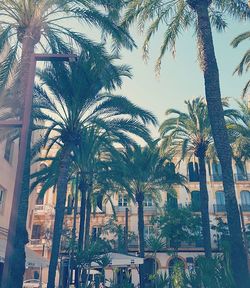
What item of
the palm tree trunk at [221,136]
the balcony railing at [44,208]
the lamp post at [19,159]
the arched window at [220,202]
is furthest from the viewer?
the balcony railing at [44,208]

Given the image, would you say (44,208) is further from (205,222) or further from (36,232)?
(205,222)

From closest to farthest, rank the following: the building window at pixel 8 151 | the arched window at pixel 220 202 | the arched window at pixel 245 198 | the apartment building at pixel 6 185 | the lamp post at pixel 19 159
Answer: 1. the lamp post at pixel 19 159
2. the apartment building at pixel 6 185
3. the building window at pixel 8 151
4. the arched window at pixel 220 202
5. the arched window at pixel 245 198

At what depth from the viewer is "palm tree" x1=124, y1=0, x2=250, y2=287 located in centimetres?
910

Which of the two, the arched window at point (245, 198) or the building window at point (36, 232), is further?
the arched window at point (245, 198)

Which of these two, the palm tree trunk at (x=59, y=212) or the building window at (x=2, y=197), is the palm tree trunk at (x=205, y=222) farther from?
the building window at (x=2, y=197)

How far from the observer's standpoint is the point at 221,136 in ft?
35.2

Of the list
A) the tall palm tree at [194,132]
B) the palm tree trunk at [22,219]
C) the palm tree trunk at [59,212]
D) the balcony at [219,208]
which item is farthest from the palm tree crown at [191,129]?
the balcony at [219,208]

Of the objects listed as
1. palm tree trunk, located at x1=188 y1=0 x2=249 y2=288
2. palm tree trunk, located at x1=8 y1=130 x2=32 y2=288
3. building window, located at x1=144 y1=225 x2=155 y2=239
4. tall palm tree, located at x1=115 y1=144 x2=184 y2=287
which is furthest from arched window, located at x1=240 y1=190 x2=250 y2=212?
palm tree trunk, located at x1=8 y1=130 x2=32 y2=288

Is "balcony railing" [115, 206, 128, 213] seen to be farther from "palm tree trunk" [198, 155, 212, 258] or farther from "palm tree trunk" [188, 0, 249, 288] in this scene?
"palm tree trunk" [188, 0, 249, 288]

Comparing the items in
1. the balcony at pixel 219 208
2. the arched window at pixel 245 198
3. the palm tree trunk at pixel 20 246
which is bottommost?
the palm tree trunk at pixel 20 246

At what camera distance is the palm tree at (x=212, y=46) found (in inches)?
358

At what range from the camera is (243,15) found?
13.9m

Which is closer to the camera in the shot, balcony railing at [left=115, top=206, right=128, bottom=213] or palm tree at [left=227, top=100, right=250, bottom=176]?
palm tree at [left=227, top=100, right=250, bottom=176]

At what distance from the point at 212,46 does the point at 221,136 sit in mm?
3692
